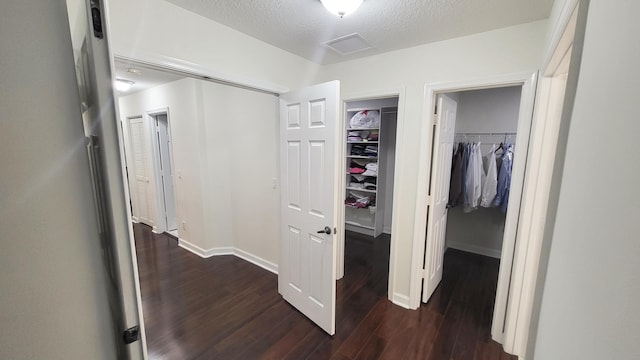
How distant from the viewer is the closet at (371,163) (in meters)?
3.85

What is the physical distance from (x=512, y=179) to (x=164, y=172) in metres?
4.58

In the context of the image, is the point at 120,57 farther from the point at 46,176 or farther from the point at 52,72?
the point at 46,176

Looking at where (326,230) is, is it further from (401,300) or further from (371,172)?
(371,172)

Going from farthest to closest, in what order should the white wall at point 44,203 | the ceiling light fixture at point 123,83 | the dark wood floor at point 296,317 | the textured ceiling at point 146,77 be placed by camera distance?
the ceiling light fixture at point 123,83
the textured ceiling at point 146,77
the dark wood floor at point 296,317
the white wall at point 44,203

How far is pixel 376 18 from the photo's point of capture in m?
1.56

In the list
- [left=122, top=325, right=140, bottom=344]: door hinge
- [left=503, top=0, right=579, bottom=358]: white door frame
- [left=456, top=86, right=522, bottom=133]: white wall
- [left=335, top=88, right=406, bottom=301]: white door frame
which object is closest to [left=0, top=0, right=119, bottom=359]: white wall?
[left=122, top=325, right=140, bottom=344]: door hinge

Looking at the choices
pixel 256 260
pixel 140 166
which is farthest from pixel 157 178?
pixel 256 260

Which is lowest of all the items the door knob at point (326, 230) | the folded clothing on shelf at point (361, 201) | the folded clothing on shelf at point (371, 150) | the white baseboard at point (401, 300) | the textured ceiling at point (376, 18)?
the white baseboard at point (401, 300)

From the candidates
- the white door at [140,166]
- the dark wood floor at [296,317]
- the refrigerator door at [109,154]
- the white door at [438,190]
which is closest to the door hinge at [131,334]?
the refrigerator door at [109,154]

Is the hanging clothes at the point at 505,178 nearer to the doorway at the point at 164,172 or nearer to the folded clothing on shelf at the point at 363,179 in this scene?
the folded clothing on shelf at the point at 363,179

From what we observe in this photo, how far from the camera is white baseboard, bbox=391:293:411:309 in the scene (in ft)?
7.50

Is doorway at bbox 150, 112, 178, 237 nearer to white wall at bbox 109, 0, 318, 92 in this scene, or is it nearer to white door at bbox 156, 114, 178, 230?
white door at bbox 156, 114, 178, 230

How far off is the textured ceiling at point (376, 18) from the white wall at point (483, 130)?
5.25 feet

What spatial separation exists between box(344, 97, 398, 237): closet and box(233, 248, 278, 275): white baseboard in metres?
1.76
